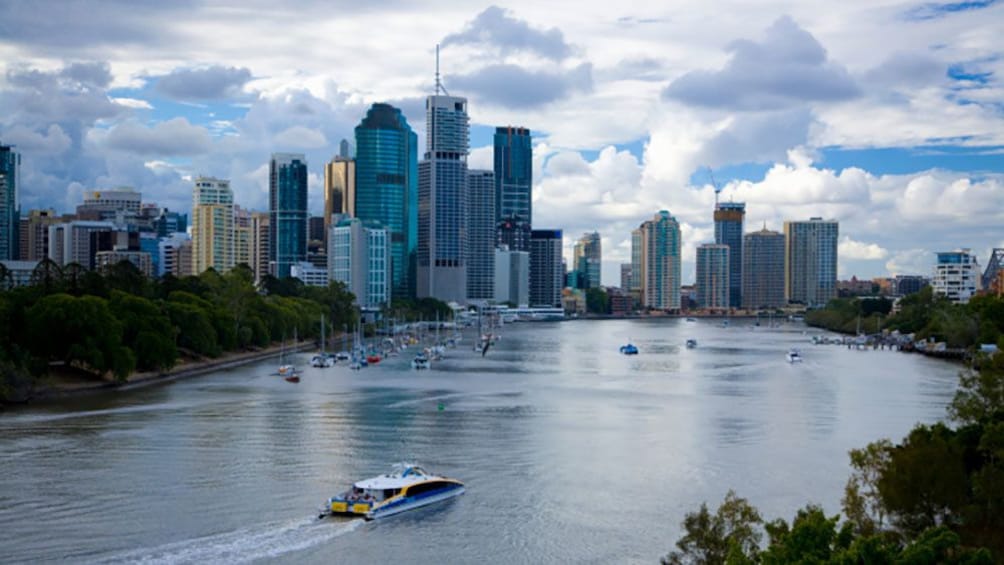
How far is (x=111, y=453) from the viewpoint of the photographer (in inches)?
1165

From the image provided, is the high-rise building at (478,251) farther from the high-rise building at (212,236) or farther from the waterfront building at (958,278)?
the waterfront building at (958,278)

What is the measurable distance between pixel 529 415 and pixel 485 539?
18.0 m

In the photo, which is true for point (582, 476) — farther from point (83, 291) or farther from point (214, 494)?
point (83, 291)

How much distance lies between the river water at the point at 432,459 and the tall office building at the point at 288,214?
13228 cm

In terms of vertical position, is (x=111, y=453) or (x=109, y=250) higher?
(x=109, y=250)

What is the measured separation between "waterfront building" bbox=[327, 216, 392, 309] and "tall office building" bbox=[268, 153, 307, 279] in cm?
2848

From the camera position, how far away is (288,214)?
18638 centimetres

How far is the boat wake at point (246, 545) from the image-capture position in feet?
62.1

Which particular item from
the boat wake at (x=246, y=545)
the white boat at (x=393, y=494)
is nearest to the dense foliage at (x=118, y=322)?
the white boat at (x=393, y=494)

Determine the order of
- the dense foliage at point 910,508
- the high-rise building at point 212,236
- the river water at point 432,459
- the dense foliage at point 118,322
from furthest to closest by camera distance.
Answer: the high-rise building at point 212,236 → the dense foliage at point 118,322 → the river water at point 432,459 → the dense foliage at point 910,508

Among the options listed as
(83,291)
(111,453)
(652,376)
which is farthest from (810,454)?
(83,291)

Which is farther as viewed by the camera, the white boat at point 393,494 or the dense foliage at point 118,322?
the dense foliage at point 118,322

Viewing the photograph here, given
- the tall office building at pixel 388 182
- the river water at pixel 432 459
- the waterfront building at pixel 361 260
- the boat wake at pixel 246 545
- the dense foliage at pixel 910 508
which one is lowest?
the boat wake at pixel 246 545

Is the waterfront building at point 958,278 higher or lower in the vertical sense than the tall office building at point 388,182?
lower
